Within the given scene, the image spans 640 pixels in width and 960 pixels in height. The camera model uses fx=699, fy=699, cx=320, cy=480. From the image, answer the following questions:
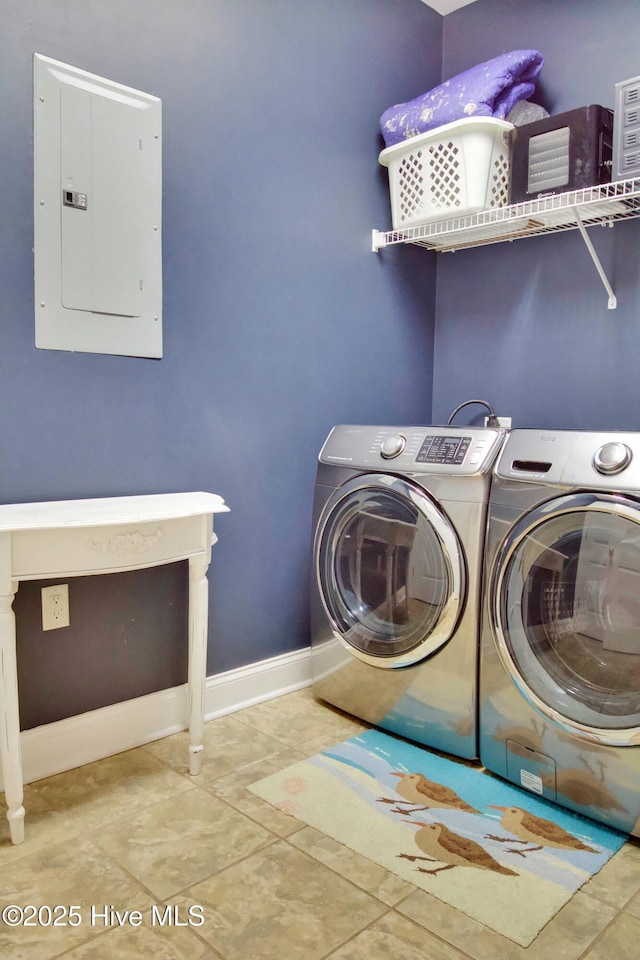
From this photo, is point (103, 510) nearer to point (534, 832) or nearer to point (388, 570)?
point (388, 570)

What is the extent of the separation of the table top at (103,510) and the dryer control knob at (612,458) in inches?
35.3

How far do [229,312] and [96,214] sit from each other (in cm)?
48

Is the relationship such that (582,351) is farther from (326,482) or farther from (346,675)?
(346,675)

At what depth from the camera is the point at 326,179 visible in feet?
7.84

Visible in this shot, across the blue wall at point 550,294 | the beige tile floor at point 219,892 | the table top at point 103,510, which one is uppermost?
the blue wall at point 550,294

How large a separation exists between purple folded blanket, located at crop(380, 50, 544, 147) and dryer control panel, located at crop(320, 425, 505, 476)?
104 centimetres

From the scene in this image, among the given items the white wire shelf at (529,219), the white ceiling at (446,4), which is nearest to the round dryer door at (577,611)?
the white wire shelf at (529,219)

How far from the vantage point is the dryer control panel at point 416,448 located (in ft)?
6.06

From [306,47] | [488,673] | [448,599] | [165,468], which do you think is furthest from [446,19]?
[488,673]

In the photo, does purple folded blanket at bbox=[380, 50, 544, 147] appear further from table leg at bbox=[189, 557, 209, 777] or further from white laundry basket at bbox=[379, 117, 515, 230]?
table leg at bbox=[189, 557, 209, 777]

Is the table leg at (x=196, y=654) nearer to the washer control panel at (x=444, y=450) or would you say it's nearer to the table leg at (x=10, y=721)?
the table leg at (x=10, y=721)

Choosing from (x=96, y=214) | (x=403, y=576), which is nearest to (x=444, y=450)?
(x=403, y=576)

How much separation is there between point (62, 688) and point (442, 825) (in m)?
1.03

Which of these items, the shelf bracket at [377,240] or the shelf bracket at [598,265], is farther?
the shelf bracket at [377,240]
